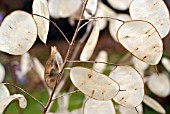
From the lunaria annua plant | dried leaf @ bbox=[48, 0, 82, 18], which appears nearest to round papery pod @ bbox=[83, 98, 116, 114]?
the lunaria annua plant

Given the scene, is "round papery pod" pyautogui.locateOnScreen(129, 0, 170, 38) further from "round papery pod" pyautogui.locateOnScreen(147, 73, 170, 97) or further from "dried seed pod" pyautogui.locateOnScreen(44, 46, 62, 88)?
"round papery pod" pyautogui.locateOnScreen(147, 73, 170, 97)

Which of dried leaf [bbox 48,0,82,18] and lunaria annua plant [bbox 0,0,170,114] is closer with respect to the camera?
lunaria annua plant [bbox 0,0,170,114]

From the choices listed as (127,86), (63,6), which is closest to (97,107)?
(127,86)

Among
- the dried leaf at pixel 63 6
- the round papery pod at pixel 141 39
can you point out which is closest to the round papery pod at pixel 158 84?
the dried leaf at pixel 63 6

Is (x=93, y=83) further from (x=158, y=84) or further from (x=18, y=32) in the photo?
(x=158, y=84)

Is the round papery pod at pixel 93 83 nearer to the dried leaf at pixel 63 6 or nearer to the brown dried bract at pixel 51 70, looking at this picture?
the brown dried bract at pixel 51 70

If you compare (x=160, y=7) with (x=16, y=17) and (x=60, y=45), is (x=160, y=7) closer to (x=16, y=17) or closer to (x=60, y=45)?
(x=16, y=17)
